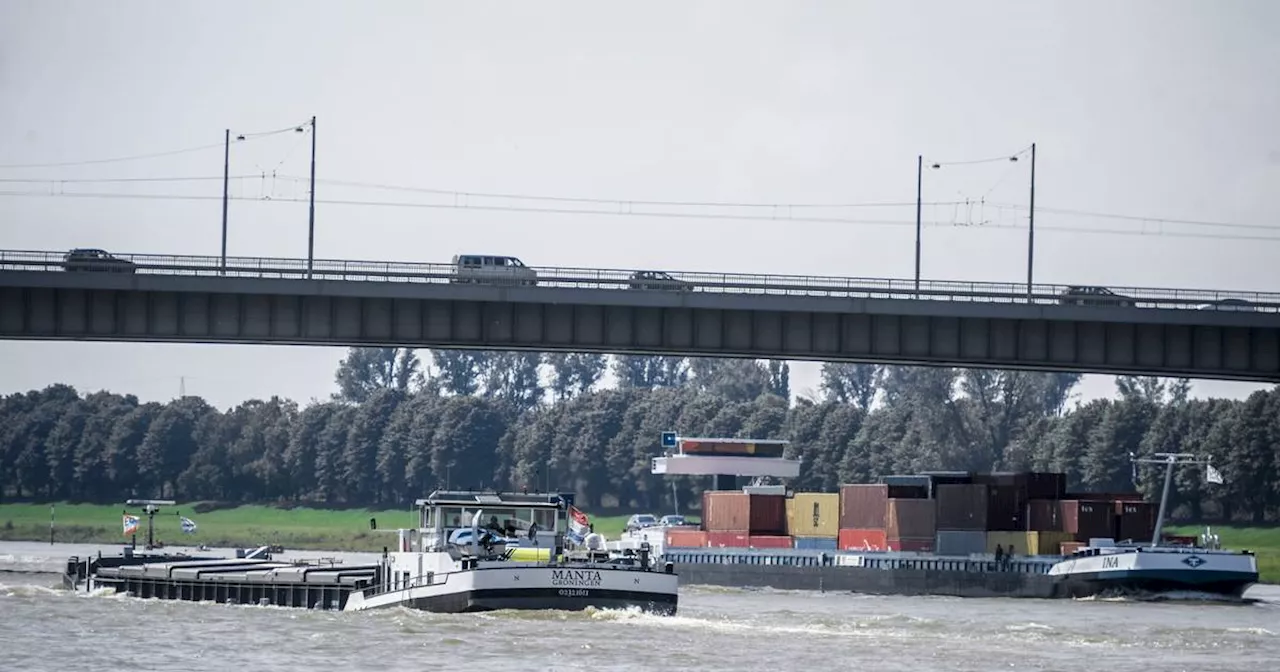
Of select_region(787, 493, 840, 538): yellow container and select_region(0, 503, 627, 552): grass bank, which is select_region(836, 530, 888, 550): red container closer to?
select_region(787, 493, 840, 538): yellow container

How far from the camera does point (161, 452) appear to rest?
190750mm

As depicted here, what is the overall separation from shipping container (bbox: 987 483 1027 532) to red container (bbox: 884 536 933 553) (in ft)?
10.5

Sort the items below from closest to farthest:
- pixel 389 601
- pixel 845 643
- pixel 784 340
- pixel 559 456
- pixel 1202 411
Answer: pixel 845 643, pixel 389 601, pixel 784 340, pixel 1202 411, pixel 559 456

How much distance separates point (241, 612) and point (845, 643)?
20.5m

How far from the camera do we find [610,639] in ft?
179

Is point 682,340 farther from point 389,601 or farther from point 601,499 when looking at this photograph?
point 601,499

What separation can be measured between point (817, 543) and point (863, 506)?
295 centimetres

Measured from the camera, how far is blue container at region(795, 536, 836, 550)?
10638cm

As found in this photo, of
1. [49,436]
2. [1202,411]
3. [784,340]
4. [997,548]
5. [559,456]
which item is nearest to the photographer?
[784,340]

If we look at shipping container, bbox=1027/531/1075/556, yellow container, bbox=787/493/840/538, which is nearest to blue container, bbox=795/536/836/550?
yellow container, bbox=787/493/840/538

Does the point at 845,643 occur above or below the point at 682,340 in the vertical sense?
below

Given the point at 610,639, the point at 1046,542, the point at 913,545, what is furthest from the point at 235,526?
the point at 610,639

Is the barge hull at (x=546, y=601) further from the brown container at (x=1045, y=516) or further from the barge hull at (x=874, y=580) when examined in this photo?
the brown container at (x=1045, y=516)

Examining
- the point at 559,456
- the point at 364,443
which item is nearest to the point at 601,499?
the point at 559,456
